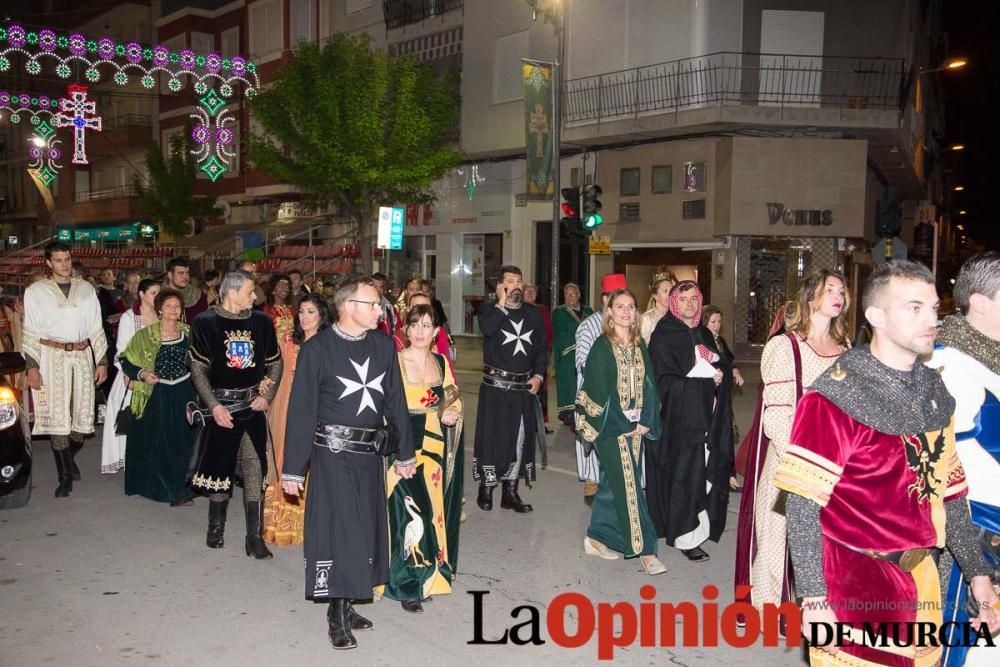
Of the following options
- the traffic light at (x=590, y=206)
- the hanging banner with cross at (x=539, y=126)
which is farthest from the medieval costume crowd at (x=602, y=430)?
the hanging banner with cross at (x=539, y=126)

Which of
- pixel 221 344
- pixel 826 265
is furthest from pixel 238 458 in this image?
pixel 826 265

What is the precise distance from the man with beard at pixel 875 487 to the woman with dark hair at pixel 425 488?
2988 mm

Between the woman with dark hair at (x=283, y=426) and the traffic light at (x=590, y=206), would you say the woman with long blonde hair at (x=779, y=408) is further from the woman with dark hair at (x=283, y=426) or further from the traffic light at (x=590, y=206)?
the traffic light at (x=590, y=206)

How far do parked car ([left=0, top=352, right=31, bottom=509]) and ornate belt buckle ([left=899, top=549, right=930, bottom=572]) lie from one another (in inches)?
253

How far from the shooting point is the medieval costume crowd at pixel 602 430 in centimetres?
284

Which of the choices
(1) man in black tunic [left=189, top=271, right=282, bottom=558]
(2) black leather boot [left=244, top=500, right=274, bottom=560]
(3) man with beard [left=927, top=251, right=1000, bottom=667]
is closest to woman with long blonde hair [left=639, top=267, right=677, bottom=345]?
(1) man in black tunic [left=189, top=271, right=282, bottom=558]

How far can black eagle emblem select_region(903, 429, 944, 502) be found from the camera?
2.86m

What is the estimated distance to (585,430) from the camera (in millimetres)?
6258

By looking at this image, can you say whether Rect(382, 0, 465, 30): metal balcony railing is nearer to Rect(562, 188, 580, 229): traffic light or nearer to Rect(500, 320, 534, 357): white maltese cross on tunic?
Rect(562, 188, 580, 229): traffic light

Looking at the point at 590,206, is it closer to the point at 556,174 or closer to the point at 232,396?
the point at 556,174

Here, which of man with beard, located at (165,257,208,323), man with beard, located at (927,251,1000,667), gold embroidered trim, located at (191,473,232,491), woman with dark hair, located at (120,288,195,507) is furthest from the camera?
man with beard, located at (165,257,208,323)

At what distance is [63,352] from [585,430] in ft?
17.3

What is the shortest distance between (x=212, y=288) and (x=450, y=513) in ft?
29.5

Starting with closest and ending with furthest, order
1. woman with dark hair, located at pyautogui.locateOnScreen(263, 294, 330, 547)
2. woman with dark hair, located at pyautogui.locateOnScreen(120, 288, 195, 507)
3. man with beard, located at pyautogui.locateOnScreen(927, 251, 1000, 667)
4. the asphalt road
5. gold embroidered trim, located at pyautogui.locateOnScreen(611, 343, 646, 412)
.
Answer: man with beard, located at pyautogui.locateOnScreen(927, 251, 1000, 667) → the asphalt road → gold embroidered trim, located at pyautogui.locateOnScreen(611, 343, 646, 412) → woman with dark hair, located at pyautogui.locateOnScreen(263, 294, 330, 547) → woman with dark hair, located at pyautogui.locateOnScreen(120, 288, 195, 507)
